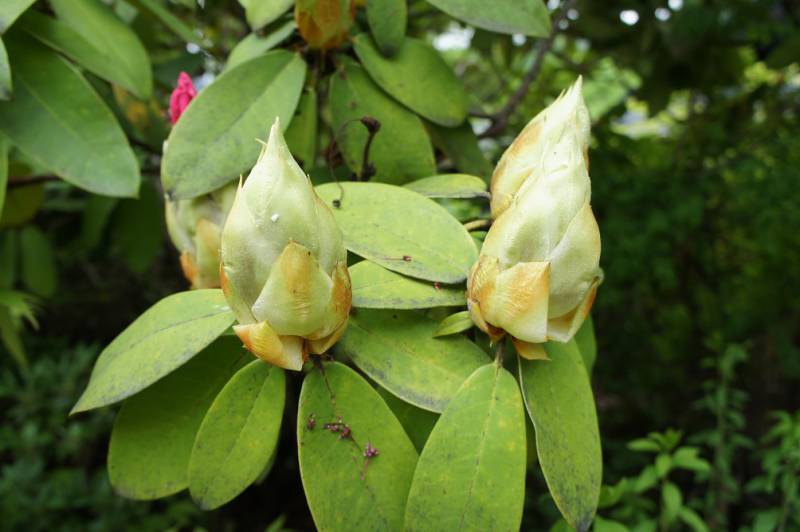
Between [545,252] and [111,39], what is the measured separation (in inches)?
23.1

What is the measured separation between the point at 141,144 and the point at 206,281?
0.35m

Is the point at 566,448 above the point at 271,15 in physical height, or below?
below

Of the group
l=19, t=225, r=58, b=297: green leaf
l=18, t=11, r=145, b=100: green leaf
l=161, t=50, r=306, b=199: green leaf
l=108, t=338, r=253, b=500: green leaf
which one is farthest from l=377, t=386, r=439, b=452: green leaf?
l=19, t=225, r=58, b=297: green leaf

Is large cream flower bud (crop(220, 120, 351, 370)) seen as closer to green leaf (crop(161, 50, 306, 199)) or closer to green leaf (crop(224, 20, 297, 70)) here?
green leaf (crop(161, 50, 306, 199))

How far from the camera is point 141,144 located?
98 cm

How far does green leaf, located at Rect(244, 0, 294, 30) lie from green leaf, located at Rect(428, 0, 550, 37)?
157 millimetres

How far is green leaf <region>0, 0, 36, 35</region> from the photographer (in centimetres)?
66

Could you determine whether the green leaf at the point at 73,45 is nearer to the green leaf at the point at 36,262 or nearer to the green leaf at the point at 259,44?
the green leaf at the point at 259,44

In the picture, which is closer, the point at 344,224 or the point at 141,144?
the point at 344,224

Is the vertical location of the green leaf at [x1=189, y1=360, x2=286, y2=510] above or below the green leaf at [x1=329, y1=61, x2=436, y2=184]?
below

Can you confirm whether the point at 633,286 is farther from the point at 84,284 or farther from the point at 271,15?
the point at 84,284

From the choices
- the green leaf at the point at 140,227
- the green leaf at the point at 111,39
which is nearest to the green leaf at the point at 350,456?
the green leaf at the point at 111,39

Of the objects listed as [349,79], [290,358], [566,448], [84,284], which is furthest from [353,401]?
[84,284]

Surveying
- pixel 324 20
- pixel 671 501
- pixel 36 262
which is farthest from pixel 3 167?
pixel 671 501
